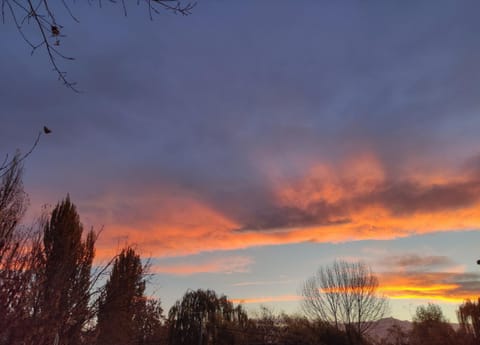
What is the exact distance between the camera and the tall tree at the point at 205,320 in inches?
1189

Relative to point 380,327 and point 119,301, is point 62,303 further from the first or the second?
point 380,327

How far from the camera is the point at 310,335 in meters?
29.8

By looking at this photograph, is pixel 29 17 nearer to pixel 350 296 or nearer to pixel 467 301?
pixel 350 296

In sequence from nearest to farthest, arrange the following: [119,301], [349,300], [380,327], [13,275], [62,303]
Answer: [13,275], [62,303], [119,301], [349,300], [380,327]

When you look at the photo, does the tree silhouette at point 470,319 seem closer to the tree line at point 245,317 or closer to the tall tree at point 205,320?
Answer: the tree line at point 245,317

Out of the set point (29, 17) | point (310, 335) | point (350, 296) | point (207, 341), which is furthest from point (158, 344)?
point (29, 17)

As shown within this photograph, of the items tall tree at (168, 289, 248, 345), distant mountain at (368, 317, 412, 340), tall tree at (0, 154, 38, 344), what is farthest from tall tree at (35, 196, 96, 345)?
distant mountain at (368, 317, 412, 340)

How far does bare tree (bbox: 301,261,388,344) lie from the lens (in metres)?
28.9

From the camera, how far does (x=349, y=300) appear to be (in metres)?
29.2

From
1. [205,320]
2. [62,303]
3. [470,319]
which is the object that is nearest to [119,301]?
[62,303]

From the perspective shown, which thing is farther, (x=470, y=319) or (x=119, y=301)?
(x=470, y=319)

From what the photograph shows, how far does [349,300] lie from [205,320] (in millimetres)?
11007

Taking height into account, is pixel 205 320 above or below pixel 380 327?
above

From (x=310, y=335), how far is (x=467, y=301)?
1382cm
